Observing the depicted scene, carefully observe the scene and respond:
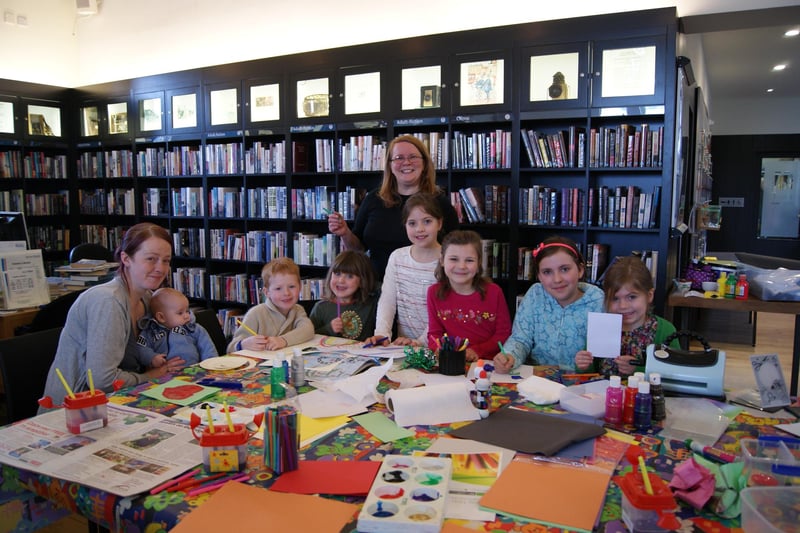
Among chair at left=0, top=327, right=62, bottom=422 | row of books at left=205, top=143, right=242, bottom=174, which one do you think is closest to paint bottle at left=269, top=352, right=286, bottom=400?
chair at left=0, top=327, right=62, bottom=422

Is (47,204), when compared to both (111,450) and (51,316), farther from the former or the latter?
(111,450)

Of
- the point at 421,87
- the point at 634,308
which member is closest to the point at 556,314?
the point at 634,308

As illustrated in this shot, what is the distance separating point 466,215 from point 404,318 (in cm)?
171

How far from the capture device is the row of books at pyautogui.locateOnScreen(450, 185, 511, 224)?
4.09m

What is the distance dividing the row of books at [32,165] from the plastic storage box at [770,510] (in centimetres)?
687

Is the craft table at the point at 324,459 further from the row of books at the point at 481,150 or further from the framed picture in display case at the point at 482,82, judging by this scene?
the framed picture in display case at the point at 482,82

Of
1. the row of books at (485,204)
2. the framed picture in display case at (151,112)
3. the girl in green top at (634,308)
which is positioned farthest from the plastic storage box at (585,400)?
the framed picture in display case at (151,112)

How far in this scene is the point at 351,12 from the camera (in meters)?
4.84

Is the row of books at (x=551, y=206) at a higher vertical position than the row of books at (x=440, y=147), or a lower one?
lower

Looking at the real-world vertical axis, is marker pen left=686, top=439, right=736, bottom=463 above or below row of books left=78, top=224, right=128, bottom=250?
below

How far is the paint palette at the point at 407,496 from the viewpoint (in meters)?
0.98

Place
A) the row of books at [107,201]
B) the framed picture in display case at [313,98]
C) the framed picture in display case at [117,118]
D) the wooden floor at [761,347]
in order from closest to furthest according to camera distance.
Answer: the wooden floor at [761,347] → the framed picture in display case at [313,98] → the framed picture in display case at [117,118] → the row of books at [107,201]

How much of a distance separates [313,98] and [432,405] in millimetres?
3807

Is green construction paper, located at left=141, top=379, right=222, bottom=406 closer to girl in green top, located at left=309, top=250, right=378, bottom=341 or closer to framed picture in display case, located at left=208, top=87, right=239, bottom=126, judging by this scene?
girl in green top, located at left=309, top=250, right=378, bottom=341
